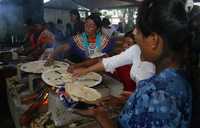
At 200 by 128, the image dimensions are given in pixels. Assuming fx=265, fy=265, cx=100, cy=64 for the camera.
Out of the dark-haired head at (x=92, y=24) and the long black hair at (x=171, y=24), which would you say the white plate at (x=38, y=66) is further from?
the long black hair at (x=171, y=24)

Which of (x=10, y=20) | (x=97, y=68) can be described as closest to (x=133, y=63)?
(x=97, y=68)

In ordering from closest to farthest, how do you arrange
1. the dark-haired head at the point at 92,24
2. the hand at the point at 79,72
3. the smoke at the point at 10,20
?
the hand at the point at 79,72 < the dark-haired head at the point at 92,24 < the smoke at the point at 10,20

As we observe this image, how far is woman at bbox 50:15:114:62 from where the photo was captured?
280 cm

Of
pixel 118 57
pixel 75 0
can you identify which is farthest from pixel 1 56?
pixel 75 0

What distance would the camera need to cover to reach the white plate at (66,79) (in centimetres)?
152

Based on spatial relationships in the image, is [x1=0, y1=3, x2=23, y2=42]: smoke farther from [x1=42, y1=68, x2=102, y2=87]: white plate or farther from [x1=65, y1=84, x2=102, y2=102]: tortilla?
[x1=65, y1=84, x2=102, y2=102]: tortilla

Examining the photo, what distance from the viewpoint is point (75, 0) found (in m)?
10.6

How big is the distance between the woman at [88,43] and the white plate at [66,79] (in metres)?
1.13

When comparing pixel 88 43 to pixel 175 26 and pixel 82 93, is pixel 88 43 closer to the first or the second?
pixel 82 93

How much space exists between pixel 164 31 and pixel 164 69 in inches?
5.2

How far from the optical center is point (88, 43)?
2.84 meters

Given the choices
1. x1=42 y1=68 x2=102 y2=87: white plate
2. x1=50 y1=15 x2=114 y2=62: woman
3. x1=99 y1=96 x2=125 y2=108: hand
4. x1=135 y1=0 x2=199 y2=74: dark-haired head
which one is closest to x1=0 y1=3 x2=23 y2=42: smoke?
x1=50 y1=15 x2=114 y2=62: woman

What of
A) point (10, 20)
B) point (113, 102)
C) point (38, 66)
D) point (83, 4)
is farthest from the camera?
point (83, 4)

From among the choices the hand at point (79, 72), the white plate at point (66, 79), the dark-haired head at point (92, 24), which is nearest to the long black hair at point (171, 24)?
the white plate at point (66, 79)
